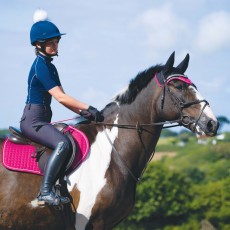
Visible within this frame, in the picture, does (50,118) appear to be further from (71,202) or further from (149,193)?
(149,193)

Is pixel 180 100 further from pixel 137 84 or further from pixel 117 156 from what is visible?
pixel 117 156

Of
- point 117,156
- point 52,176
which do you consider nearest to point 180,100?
point 117,156

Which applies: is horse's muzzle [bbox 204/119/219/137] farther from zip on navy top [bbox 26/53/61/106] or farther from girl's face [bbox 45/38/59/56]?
girl's face [bbox 45/38/59/56]

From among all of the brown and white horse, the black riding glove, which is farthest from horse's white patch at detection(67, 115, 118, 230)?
the black riding glove

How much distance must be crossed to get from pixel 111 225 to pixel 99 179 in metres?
0.80

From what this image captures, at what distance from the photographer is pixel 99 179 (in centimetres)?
959

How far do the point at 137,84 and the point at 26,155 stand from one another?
222cm

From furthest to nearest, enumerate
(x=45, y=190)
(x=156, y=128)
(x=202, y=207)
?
(x=202, y=207) → (x=156, y=128) → (x=45, y=190)

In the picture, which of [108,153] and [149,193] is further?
[149,193]

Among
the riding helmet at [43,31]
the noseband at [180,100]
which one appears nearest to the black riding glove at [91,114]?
the noseband at [180,100]

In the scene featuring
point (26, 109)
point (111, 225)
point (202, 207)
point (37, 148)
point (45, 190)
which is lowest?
point (202, 207)

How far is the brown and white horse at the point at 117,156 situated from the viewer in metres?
9.52

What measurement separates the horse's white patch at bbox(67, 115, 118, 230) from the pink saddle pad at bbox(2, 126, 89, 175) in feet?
0.41

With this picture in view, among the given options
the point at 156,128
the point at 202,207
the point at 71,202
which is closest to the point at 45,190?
the point at 71,202
